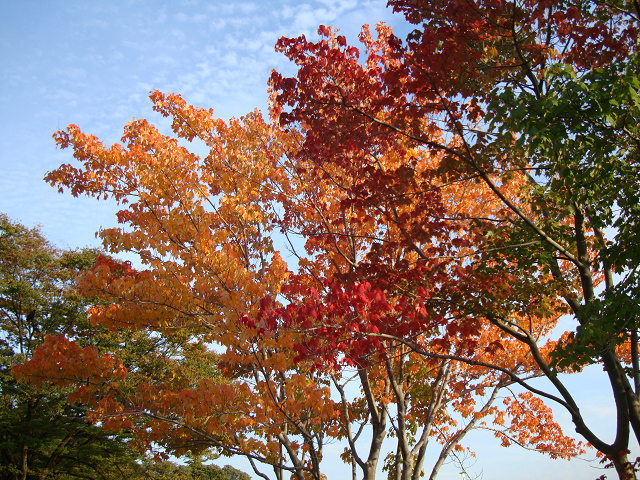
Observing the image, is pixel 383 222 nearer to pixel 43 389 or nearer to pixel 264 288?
pixel 264 288

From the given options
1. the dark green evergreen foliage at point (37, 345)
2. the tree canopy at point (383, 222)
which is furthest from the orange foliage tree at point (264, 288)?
the dark green evergreen foliage at point (37, 345)

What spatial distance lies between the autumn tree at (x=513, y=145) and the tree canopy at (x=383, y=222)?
0.10 feet

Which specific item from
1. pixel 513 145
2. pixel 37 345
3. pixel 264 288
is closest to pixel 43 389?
pixel 37 345

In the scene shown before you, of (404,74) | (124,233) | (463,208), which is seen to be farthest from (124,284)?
(463,208)

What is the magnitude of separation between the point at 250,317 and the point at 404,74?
3741mm

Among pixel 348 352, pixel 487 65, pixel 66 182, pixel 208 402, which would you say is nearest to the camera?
pixel 487 65

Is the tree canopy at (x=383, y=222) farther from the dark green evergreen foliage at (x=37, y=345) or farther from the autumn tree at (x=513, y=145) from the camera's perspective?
the dark green evergreen foliage at (x=37, y=345)

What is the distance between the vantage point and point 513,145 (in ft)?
17.8

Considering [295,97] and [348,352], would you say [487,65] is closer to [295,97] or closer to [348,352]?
[295,97]

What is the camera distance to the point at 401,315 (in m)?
5.88

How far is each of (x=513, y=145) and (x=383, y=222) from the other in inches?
110

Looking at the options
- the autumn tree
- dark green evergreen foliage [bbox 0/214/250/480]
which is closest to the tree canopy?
the autumn tree

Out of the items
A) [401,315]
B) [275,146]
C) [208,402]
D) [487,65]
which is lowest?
Answer: [208,402]

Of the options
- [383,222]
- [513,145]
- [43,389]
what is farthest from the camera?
[43,389]
